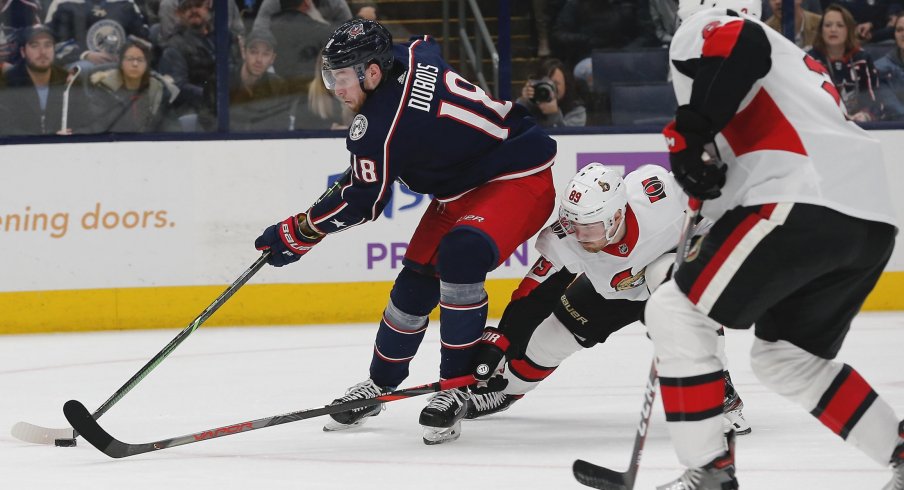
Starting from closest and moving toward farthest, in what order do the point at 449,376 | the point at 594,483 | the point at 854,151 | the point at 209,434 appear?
the point at 854,151 < the point at 594,483 < the point at 209,434 < the point at 449,376

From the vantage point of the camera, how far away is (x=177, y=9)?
240 inches

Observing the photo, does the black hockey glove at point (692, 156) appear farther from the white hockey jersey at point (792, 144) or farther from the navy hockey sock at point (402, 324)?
the navy hockey sock at point (402, 324)

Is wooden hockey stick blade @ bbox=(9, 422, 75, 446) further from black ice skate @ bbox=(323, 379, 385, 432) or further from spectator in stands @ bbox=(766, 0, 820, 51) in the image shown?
spectator in stands @ bbox=(766, 0, 820, 51)

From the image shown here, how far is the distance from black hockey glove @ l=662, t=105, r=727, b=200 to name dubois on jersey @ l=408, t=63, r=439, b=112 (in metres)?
1.20

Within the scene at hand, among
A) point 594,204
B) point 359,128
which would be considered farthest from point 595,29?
point 594,204

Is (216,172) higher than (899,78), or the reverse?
(899,78)

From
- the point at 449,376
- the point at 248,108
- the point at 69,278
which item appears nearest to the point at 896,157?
the point at 248,108

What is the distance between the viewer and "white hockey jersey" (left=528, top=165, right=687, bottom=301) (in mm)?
3502

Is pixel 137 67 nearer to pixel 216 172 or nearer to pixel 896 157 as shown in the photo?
pixel 216 172

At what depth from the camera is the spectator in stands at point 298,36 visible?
6168 mm

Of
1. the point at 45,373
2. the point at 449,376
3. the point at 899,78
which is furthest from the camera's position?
the point at 899,78

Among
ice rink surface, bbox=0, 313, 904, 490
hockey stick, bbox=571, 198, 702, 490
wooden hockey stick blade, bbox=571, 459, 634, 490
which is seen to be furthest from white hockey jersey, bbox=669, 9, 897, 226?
ice rink surface, bbox=0, 313, 904, 490

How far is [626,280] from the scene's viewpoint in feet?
11.7

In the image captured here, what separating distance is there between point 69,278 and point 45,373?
108 cm
